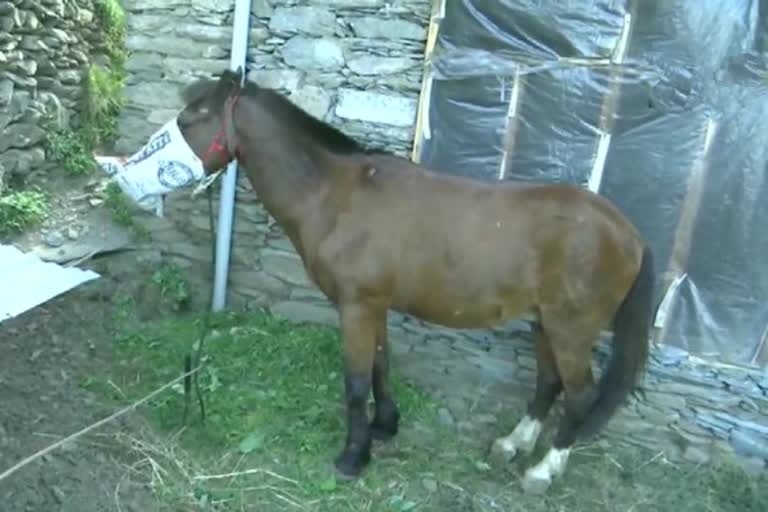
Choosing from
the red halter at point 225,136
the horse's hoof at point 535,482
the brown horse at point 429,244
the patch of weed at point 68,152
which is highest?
the red halter at point 225,136

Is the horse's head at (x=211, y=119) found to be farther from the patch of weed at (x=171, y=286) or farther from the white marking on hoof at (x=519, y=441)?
the white marking on hoof at (x=519, y=441)

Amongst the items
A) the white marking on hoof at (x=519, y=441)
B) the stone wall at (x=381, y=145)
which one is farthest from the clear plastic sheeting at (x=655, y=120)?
the white marking on hoof at (x=519, y=441)

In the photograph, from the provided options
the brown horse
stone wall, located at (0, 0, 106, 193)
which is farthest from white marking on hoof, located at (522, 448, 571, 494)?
stone wall, located at (0, 0, 106, 193)

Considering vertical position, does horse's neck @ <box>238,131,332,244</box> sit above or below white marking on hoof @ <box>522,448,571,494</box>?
above

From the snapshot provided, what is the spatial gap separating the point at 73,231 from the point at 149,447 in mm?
2057

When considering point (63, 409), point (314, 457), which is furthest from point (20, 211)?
point (314, 457)

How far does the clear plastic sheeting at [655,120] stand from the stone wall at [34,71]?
9.83ft

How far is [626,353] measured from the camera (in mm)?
3123

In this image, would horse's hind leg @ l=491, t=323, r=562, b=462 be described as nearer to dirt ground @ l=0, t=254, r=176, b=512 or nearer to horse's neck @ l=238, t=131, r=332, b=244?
horse's neck @ l=238, t=131, r=332, b=244

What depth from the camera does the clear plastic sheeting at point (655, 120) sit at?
3.25 metres

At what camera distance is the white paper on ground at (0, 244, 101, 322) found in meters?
3.61

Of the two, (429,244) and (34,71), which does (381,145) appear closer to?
(429,244)

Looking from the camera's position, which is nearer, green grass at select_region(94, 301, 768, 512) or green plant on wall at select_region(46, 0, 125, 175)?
green grass at select_region(94, 301, 768, 512)

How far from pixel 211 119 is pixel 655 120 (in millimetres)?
2108
